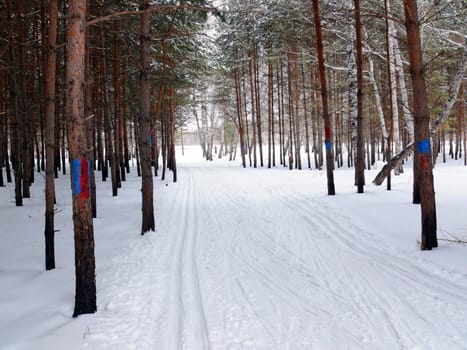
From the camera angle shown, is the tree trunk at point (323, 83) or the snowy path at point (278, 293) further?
the tree trunk at point (323, 83)

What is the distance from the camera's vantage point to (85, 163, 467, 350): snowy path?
3652 mm

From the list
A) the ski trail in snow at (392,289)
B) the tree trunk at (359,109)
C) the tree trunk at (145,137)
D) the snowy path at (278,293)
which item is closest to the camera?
the snowy path at (278,293)

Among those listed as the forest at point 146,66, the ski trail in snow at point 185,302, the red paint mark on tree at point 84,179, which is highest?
the forest at point 146,66

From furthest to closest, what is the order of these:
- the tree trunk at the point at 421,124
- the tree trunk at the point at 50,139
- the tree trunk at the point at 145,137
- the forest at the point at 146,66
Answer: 1. the tree trunk at the point at 145,137
2. the tree trunk at the point at 50,139
3. the tree trunk at the point at 421,124
4. the forest at the point at 146,66

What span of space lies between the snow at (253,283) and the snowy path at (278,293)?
0.7 inches

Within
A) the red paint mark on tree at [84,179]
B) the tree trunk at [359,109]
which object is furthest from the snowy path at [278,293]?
the tree trunk at [359,109]

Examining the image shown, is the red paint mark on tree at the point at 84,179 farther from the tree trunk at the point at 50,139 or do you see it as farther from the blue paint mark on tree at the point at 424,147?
the blue paint mark on tree at the point at 424,147

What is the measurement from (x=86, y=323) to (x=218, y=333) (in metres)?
1.53

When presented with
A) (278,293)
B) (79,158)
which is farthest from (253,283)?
(79,158)

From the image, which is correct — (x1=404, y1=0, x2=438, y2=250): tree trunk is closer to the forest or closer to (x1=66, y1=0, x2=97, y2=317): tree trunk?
the forest

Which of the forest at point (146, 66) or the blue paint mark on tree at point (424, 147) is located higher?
the forest at point (146, 66)

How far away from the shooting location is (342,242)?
6.96 meters

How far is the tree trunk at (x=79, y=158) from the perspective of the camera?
13.9 ft

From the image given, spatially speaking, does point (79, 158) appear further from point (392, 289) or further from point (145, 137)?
point (145, 137)
